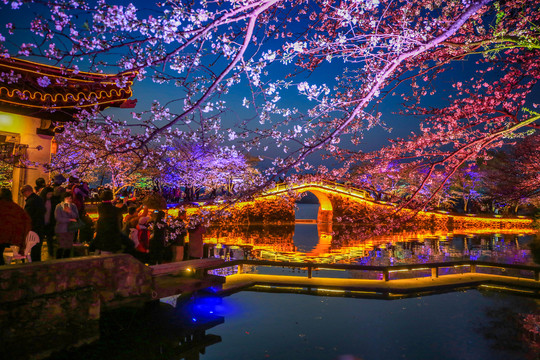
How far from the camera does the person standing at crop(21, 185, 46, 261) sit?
661cm

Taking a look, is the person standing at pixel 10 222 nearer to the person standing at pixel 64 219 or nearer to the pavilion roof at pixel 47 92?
Result: the person standing at pixel 64 219

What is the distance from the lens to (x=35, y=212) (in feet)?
22.2

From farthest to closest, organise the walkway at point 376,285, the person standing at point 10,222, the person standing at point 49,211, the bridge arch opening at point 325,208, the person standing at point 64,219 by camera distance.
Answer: the bridge arch opening at point 325,208 → the walkway at point 376,285 → the person standing at point 49,211 → the person standing at point 64,219 → the person standing at point 10,222

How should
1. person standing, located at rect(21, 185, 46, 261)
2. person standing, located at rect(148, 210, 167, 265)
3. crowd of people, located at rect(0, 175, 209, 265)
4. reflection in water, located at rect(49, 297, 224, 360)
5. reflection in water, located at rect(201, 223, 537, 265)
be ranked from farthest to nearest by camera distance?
1. reflection in water, located at rect(201, 223, 537, 265)
2. person standing, located at rect(148, 210, 167, 265)
3. person standing, located at rect(21, 185, 46, 261)
4. crowd of people, located at rect(0, 175, 209, 265)
5. reflection in water, located at rect(49, 297, 224, 360)

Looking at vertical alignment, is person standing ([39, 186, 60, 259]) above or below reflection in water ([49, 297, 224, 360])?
above

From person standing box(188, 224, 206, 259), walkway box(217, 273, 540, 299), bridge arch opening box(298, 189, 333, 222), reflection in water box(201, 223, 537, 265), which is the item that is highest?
bridge arch opening box(298, 189, 333, 222)

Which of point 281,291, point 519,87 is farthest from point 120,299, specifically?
point 519,87

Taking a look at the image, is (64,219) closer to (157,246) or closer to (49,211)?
(49,211)

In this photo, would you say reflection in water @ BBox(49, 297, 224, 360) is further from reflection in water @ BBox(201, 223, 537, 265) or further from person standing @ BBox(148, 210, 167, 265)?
reflection in water @ BBox(201, 223, 537, 265)

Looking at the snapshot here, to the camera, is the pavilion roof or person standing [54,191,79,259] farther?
the pavilion roof

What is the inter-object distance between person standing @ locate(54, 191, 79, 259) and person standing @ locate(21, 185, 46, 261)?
0.31 m

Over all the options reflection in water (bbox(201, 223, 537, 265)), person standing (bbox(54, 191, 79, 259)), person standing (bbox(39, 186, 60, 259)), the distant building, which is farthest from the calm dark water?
reflection in water (bbox(201, 223, 537, 265))

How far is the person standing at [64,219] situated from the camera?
268 inches

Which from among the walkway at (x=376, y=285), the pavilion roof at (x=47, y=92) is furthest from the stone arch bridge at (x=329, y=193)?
the pavilion roof at (x=47, y=92)
